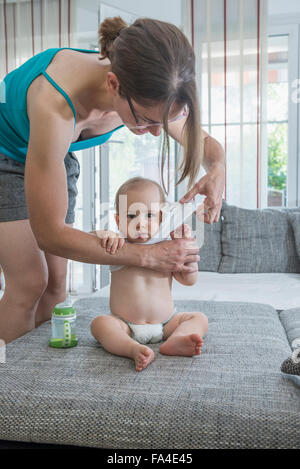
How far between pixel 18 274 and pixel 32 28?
3141 mm

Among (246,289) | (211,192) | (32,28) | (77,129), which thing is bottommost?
(246,289)

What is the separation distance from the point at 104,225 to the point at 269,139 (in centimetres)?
142

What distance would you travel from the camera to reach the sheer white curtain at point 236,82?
352 cm

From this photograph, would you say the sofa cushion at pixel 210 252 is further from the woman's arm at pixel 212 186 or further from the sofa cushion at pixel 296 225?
the woman's arm at pixel 212 186

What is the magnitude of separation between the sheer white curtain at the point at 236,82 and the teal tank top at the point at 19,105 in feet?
7.13

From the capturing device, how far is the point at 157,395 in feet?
3.63

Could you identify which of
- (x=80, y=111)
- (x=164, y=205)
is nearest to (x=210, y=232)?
(x=164, y=205)

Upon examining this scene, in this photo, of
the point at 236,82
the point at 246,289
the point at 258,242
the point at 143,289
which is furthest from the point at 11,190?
the point at 236,82

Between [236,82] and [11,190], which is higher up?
[236,82]

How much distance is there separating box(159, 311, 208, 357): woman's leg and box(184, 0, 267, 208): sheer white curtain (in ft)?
7.17

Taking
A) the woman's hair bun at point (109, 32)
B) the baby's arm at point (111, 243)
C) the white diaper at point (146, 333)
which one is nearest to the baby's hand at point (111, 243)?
the baby's arm at point (111, 243)

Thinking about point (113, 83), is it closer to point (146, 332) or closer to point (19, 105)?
point (19, 105)

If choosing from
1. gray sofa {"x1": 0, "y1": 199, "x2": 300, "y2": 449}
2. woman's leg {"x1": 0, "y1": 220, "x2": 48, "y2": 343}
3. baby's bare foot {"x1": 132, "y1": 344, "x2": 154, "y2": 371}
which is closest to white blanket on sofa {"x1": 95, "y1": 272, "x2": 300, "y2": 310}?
gray sofa {"x1": 0, "y1": 199, "x2": 300, "y2": 449}

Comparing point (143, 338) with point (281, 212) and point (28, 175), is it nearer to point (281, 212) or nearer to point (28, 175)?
point (28, 175)
